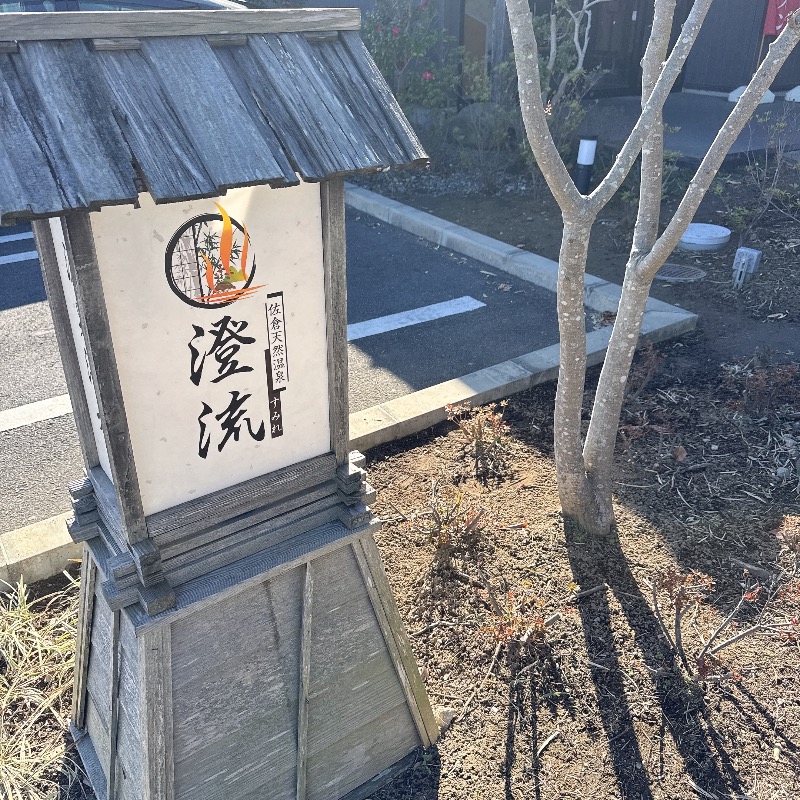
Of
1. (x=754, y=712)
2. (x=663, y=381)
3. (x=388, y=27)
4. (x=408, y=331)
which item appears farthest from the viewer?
(x=388, y=27)

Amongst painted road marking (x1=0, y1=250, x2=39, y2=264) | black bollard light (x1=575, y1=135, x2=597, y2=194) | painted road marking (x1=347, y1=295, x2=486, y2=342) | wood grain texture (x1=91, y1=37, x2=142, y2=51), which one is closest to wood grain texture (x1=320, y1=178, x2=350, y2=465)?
wood grain texture (x1=91, y1=37, x2=142, y2=51)

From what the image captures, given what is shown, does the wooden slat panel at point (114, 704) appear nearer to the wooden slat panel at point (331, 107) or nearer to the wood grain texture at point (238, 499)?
the wood grain texture at point (238, 499)

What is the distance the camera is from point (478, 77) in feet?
32.0

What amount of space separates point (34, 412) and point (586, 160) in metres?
6.76

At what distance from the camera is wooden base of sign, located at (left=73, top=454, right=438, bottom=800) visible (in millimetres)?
2285

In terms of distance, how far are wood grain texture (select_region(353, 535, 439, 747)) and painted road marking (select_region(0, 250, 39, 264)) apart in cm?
676

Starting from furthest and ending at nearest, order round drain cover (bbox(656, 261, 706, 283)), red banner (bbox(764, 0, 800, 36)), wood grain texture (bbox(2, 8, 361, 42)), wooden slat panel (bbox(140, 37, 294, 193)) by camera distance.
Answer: red banner (bbox(764, 0, 800, 36)) → round drain cover (bbox(656, 261, 706, 283)) → wooden slat panel (bbox(140, 37, 294, 193)) → wood grain texture (bbox(2, 8, 361, 42))

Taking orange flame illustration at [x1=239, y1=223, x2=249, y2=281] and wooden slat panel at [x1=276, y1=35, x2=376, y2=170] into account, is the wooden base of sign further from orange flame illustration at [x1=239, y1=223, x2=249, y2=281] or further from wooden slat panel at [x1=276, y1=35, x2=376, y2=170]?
wooden slat panel at [x1=276, y1=35, x2=376, y2=170]

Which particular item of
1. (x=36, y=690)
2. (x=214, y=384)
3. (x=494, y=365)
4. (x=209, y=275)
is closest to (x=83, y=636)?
(x=36, y=690)

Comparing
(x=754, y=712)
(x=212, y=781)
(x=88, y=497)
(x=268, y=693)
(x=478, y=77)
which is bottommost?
(x=754, y=712)

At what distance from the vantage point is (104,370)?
1874 mm

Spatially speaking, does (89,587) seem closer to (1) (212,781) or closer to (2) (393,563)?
(1) (212,781)

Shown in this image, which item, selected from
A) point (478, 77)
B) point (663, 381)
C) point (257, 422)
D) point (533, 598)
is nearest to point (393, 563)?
point (533, 598)

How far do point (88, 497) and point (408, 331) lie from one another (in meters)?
4.20
